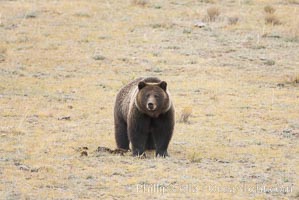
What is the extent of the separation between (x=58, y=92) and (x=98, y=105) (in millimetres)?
1617

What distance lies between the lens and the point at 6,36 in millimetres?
23078

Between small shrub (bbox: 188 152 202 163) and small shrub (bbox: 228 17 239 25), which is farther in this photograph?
small shrub (bbox: 228 17 239 25)

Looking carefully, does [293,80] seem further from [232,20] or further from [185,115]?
[232,20]

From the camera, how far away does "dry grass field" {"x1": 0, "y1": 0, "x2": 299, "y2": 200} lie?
34.4ft

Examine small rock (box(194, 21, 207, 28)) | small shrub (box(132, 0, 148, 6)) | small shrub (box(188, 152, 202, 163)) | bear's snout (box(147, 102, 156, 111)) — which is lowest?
small shrub (box(188, 152, 202, 163))

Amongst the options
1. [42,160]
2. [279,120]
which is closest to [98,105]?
[279,120]

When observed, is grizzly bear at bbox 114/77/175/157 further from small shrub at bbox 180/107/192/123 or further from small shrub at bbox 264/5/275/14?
small shrub at bbox 264/5/275/14

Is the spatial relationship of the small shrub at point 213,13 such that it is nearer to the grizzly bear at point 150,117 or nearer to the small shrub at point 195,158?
the grizzly bear at point 150,117

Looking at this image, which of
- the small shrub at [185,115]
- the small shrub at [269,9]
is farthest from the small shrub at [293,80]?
the small shrub at [269,9]

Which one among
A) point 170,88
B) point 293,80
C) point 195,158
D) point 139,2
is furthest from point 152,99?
point 139,2

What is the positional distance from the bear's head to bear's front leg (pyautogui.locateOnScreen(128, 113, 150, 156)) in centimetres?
12

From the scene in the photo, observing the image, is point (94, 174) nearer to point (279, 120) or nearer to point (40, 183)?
point (40, 183)

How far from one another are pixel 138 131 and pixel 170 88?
6.83 metres

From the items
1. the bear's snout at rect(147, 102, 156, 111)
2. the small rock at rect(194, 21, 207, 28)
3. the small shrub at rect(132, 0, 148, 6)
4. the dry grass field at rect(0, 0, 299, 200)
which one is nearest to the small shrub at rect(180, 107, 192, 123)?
the dry grass field at rect(0, 0, 299, 200)
